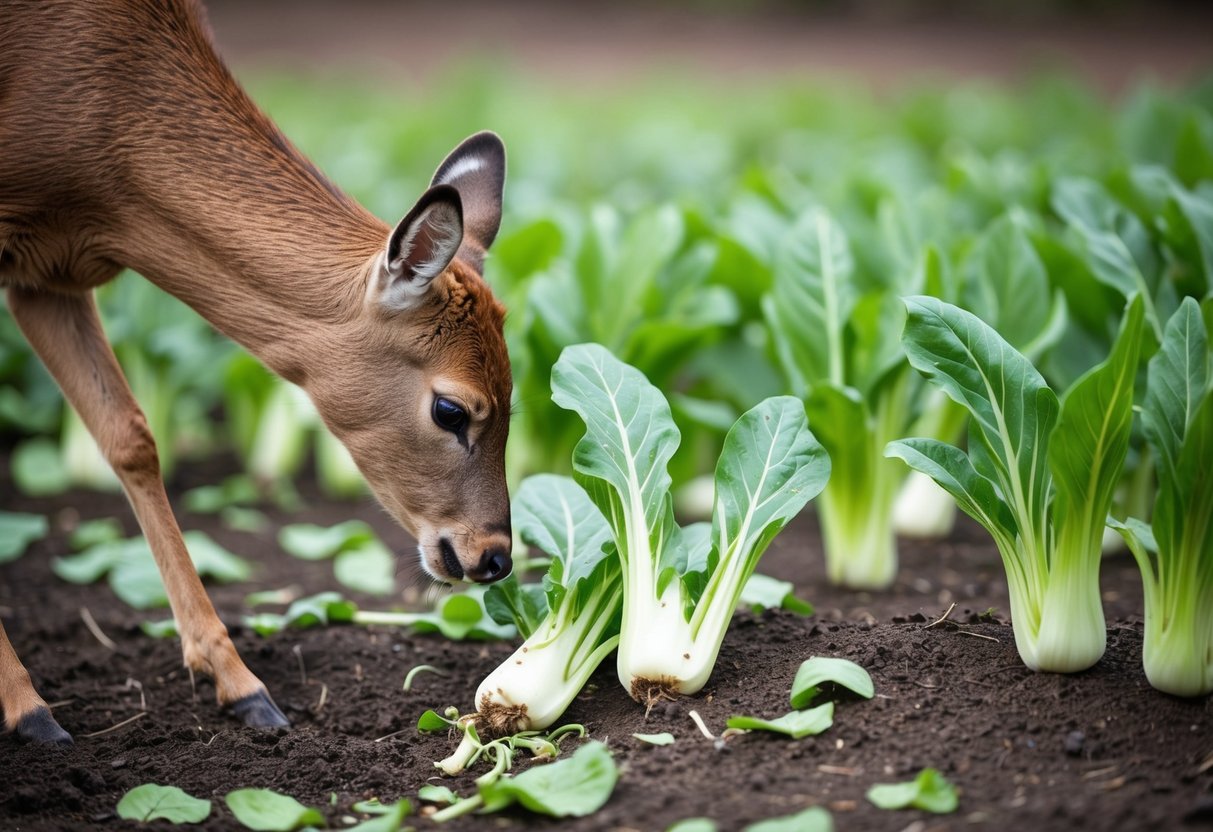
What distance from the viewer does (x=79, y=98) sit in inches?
156

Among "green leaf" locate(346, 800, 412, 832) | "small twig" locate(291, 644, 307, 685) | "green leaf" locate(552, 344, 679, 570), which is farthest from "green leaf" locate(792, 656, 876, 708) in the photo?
"small twig" locate(291, 644, 307, 685)

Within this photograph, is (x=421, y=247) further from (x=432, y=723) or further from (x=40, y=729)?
(x=40, y=729)

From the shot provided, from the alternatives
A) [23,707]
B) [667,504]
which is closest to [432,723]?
[667,504]

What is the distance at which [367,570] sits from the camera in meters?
5.20

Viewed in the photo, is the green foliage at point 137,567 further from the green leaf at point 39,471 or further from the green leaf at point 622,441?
the green leaf at point 622,441

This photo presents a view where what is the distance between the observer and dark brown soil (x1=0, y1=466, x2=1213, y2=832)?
9.20 ft

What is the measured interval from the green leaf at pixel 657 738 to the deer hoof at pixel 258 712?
1290mm

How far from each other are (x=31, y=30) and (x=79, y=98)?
297mm

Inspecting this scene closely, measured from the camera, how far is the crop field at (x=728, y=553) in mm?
3010

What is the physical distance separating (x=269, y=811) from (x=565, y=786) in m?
0.78

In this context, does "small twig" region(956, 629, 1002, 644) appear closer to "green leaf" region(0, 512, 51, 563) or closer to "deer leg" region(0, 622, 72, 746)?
"deer leg" region(0, 622, 72, 746)

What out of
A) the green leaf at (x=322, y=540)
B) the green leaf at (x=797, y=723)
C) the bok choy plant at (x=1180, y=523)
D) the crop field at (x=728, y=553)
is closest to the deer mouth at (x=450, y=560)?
the crop field at (x=728, y=553)

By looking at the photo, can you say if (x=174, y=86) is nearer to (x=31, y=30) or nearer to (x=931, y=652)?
(x=31, y=30)

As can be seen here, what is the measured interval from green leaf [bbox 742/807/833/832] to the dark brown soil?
0.45 feet
